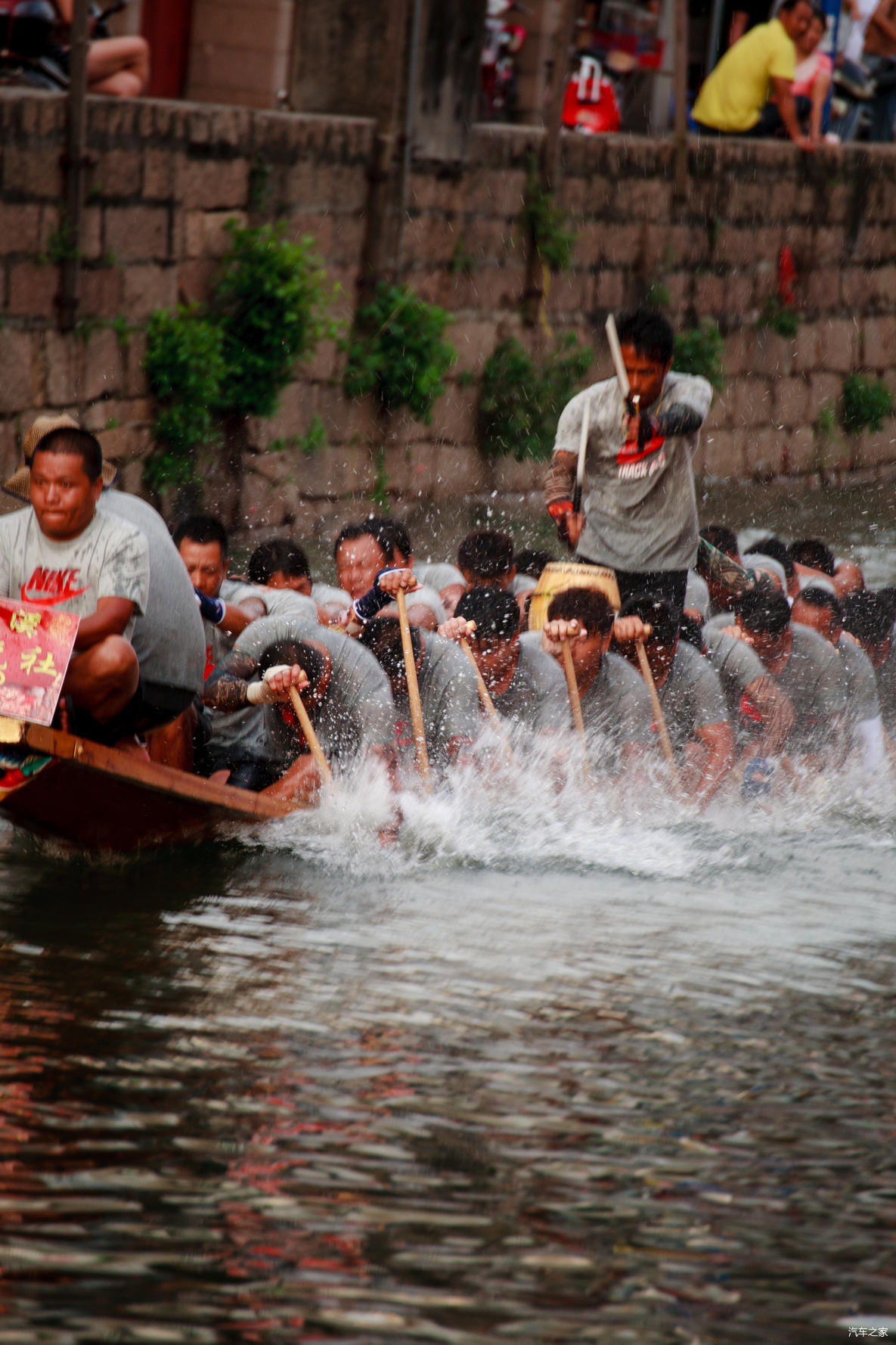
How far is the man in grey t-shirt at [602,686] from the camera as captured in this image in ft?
22.5

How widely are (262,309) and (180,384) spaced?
69 centimetres

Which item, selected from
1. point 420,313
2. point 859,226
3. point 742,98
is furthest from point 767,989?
point 859,226

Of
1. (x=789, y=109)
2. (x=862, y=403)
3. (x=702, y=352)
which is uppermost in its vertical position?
(x=789, y=109)

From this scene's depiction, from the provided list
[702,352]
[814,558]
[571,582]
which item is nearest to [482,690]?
[571,582]

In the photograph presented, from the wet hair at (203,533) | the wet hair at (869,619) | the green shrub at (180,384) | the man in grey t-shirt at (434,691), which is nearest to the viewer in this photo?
the man in grey t-shirt at (434,691)

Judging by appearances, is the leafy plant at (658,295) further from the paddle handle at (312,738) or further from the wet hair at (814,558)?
the paddle handle at (312,738)

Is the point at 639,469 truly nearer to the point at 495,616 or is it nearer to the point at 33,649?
the point at 495,616

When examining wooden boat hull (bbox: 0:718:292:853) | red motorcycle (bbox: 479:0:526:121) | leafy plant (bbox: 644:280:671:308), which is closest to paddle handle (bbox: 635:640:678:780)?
wooden boat hull (bbox: 0:718:292:853)

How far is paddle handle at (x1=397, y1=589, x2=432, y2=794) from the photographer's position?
654cm

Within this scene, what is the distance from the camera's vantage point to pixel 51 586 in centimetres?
562

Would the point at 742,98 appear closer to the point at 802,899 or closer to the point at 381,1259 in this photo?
the point at 802,899

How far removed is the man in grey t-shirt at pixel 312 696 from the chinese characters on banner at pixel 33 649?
1.01 meters

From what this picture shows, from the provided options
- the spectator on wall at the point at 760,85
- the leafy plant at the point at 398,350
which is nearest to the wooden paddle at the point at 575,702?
the leafy plant at the point at 398,350

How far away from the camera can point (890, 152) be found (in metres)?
16.3
